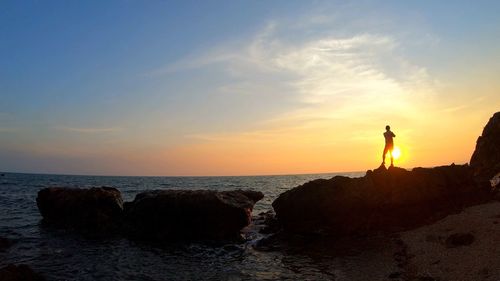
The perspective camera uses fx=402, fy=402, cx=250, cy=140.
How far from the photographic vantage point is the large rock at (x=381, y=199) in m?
26.7

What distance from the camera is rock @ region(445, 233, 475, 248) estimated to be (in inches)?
733

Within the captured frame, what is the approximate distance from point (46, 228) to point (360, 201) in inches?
972

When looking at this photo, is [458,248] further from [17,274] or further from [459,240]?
[17,274]

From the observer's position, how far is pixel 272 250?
24703mm

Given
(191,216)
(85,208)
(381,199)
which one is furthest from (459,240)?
(85,208)

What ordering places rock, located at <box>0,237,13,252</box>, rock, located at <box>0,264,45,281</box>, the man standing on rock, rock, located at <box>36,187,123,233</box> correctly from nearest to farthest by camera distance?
rock, located at <box>0,264,45,281</box>
rock, located at <box>0,237,13,252</box>
the man standing on rock
rock, located at <box>36,187,123,233</box>

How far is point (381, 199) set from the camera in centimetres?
2694

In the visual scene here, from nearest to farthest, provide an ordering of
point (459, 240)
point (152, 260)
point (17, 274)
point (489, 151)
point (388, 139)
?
point (17, 274) → point (459, 240) → point (152, 260) → point (388, 139) → point (489, 151)

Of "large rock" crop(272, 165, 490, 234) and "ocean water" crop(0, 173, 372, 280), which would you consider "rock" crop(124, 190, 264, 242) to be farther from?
"large rock" crop(272, 165, 490, 234)

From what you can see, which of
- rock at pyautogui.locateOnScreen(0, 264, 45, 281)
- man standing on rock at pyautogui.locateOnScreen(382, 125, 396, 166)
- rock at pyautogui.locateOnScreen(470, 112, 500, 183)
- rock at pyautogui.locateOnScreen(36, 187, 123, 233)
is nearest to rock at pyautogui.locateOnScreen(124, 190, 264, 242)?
rock at pyautogui.locateOnScreen(36, 187, 123, 233)

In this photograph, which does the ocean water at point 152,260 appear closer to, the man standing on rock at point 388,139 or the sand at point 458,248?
the sand at point 458,248

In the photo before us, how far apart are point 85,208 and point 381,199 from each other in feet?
75.4

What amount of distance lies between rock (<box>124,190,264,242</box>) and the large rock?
443 cm

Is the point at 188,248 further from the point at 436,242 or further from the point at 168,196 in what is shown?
the point at 436,242
